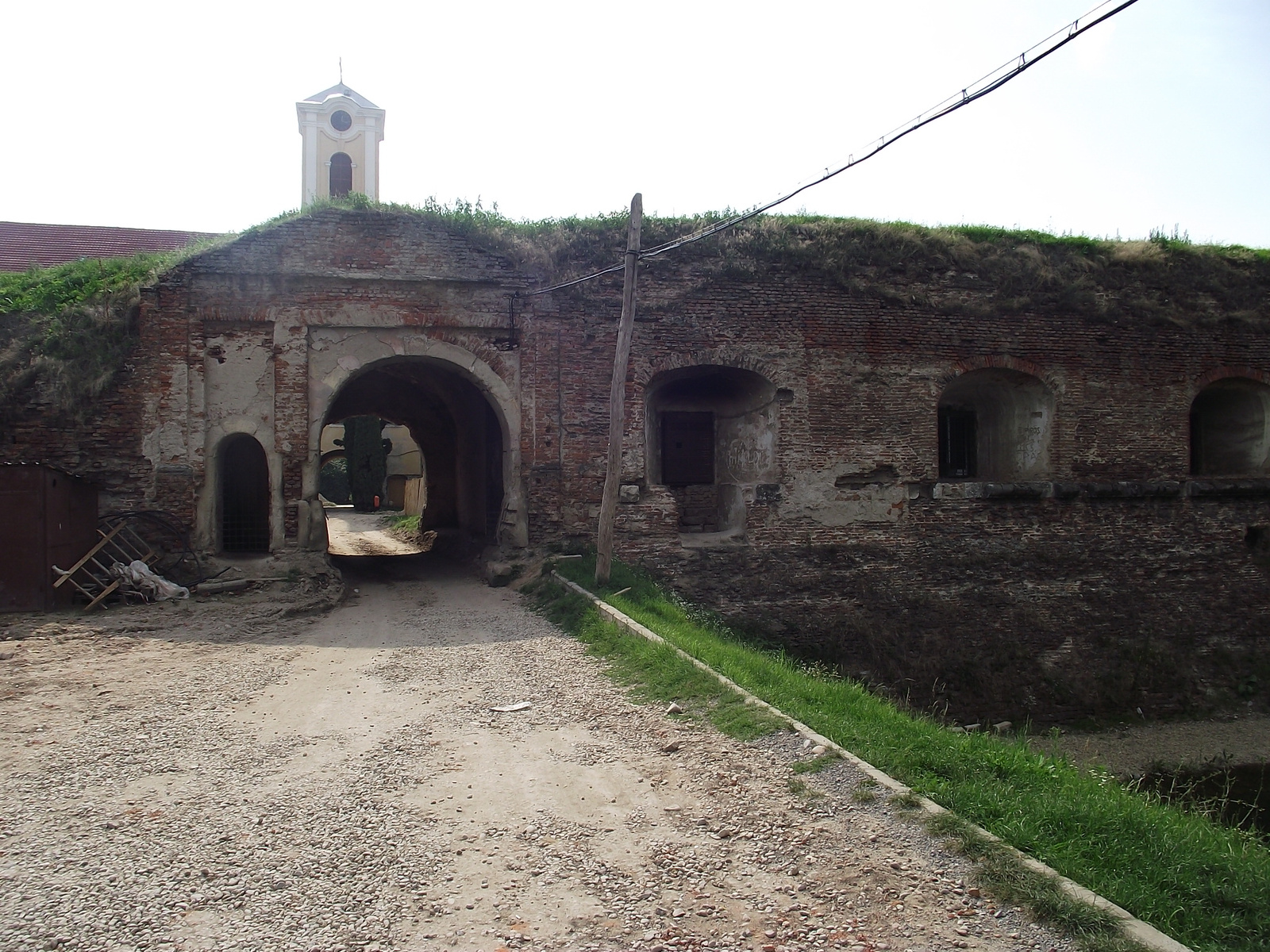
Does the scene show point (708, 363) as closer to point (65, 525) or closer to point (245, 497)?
point (245, 497)

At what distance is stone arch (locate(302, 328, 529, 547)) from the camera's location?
12.0m

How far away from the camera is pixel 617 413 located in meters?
10.6

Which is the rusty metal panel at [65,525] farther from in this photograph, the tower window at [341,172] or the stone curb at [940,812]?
the tower window at [341,172]

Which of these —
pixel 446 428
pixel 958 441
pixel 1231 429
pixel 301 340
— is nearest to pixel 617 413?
pixel 301 340

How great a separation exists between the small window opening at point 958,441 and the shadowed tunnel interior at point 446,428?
7.76 m

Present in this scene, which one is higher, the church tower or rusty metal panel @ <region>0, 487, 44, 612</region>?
the church tower

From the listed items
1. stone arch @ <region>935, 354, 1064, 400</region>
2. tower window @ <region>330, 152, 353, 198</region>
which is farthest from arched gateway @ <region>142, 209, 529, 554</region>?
tower window @ <region>330, 152, 353, 198</region>

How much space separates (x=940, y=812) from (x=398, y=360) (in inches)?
418

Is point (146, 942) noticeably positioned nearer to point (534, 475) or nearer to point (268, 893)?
point (268, 893)

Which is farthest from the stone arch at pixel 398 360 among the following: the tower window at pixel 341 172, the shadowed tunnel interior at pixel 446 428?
the tower window at pixel 341 172

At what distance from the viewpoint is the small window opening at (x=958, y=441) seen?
597 inches

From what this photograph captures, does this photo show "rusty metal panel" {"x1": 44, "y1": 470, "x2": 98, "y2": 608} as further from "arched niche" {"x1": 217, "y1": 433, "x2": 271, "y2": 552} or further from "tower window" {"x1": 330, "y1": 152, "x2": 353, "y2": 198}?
"tower window" {"x1": 330, "y1": 152, "x2": 353, "y2": 198}

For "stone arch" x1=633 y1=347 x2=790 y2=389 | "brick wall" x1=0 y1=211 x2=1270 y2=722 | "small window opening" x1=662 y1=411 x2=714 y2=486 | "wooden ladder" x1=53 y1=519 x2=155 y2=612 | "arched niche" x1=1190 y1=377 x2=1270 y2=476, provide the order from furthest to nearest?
1. "arched niche" x1=1190 y1=377 x2=1270 y2=476
2. "small window opening" x1=662 y1=411 x2=714 y2=486
3. "stone arch" x1=633 y1=347 x2=790 y2=389
4. "brick wall" x1=0 y1=211 x2=1270 y2=722
5. "wooden ladder" x1=53 y1=519 x2=155 y2=612

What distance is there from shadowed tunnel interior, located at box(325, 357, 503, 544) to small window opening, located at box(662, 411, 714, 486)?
2.78 metres
